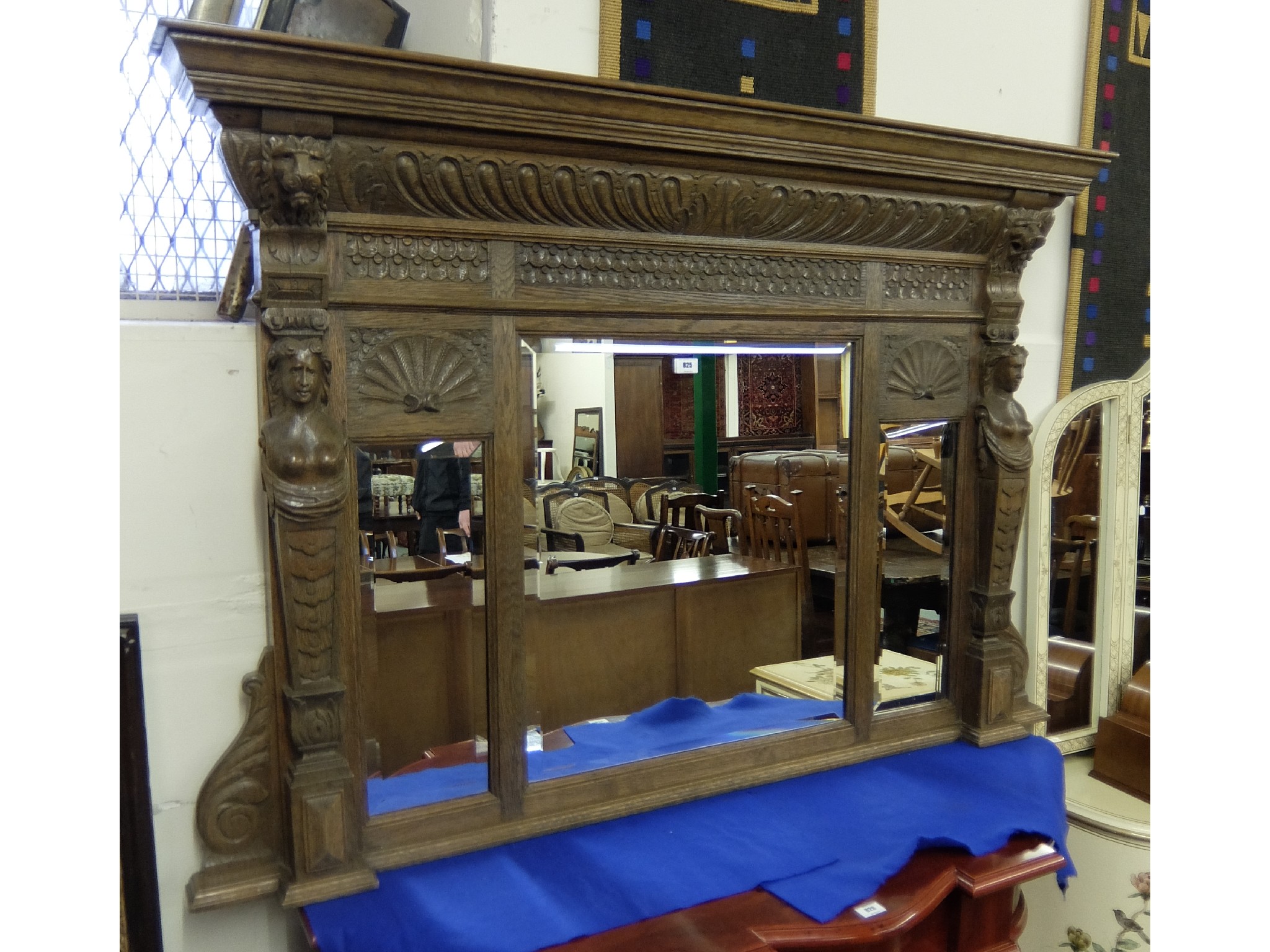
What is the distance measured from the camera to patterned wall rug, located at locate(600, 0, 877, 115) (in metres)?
1.44

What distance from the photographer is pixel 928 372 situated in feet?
5.39

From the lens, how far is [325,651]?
48.0 inches

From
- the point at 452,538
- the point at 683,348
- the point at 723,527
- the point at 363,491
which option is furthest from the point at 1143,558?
the point at 363,491

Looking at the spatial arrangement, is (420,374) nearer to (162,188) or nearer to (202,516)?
(202,516)

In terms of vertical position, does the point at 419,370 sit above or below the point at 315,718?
above

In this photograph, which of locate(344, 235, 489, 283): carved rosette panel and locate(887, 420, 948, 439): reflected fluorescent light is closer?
locate(344, 235, 489, 283): carved rosette panel

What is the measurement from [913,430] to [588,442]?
62 cm

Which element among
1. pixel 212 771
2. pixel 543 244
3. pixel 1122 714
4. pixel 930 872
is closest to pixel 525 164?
pixel 543 244

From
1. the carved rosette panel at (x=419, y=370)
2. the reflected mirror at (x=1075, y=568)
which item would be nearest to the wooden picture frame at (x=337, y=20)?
the carved rosette panel at (x=419, y=370)

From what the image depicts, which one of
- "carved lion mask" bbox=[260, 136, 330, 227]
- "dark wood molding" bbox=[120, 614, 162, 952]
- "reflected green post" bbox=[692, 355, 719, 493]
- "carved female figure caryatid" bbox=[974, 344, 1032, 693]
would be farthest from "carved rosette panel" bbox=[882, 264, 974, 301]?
"dark wood molding" bbox=[120, 614, 162, 952]

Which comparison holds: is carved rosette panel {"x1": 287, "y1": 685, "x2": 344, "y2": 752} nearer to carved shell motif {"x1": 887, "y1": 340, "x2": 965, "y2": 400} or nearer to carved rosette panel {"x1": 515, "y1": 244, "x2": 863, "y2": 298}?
carved rosette panel {"x1": 515, "y1": 244, "x2": 863, "y2": 298}

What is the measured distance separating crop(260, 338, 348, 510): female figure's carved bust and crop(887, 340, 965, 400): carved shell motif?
3.14 feet

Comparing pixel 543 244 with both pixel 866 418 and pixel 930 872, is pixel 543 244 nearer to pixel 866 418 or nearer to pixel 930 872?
pixel 866 418

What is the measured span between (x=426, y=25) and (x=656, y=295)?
58 centimetres
